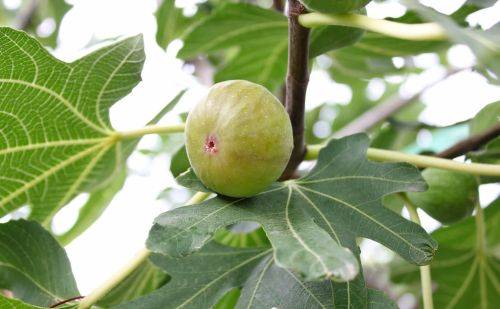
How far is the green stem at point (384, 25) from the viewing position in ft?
2.44

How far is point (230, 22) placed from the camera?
164cm

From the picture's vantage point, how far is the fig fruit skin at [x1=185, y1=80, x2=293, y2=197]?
86 cm

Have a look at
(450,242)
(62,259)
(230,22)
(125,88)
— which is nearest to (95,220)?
(62,259)

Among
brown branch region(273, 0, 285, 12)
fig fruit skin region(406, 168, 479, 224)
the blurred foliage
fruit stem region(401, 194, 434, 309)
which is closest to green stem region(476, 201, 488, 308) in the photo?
fig fruit skin region(406, 168, 479, 224)

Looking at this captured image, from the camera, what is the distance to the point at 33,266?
117cm

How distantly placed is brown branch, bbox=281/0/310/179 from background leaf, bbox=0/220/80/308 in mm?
456

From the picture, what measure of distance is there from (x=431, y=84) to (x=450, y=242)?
96 centimetres

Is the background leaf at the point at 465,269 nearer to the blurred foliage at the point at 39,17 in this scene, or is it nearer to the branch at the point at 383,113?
the branch at the point at 383,113

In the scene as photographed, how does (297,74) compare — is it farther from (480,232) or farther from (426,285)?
(480,232)

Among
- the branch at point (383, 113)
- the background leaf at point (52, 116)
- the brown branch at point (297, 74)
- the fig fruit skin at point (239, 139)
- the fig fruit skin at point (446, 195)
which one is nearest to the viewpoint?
the fig fruit skin at point (239, 139)

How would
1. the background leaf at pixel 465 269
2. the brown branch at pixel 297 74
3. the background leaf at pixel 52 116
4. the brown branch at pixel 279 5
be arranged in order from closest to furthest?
the brown branch at pixel 297 74 < the background leaf at pixel 52 116 < the background leaf at pixel 465 269 < the brown branch at pixel 279 5

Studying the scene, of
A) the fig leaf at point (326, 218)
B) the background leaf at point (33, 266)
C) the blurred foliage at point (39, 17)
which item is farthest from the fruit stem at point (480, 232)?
the blurred foliage at point (39, 17)

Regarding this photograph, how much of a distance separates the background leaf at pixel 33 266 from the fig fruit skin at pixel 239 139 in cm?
42

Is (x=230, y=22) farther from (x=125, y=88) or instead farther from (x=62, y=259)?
(x=62, y=259)
